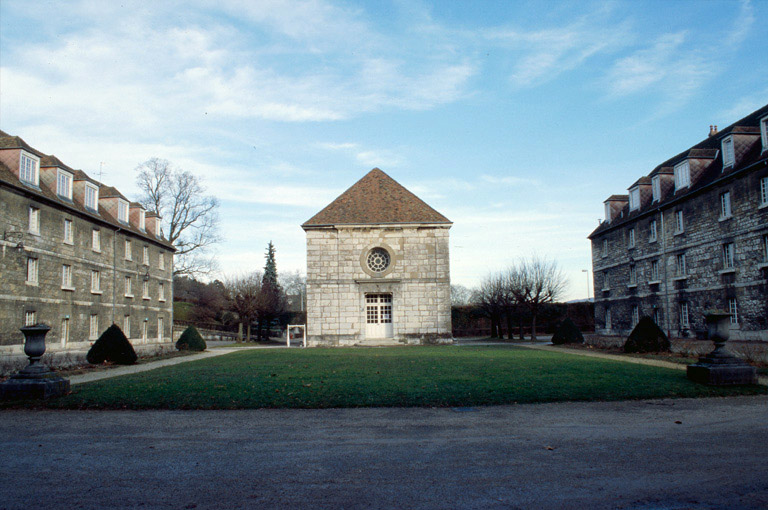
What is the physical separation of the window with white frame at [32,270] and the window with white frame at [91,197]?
5454 mm

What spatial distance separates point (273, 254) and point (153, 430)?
5333 centimetres

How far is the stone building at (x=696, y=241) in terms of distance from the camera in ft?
68.1

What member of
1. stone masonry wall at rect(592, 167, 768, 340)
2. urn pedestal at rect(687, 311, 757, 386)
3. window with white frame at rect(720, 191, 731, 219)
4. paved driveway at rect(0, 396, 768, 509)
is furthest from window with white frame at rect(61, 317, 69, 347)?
window with white frame at rect(720, 191, 731, 219)

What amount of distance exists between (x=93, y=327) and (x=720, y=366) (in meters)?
26.8

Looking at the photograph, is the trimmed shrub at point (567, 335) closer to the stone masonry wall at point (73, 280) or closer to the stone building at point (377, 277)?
the stone building at point (377, 277)

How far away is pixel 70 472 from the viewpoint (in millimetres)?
4969

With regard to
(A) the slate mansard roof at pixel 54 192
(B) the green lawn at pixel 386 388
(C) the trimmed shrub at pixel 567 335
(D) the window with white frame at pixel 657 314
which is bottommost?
(C) the trimmed shrub at pixel 567 335

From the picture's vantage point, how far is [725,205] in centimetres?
2277

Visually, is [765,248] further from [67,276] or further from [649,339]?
[67,276]

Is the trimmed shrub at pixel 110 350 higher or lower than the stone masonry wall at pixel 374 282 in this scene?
lower

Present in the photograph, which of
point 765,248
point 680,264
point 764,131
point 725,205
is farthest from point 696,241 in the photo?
point 764,131

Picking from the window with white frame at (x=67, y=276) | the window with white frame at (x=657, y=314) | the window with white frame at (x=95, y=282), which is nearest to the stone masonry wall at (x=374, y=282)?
the window with white frame at (x=95, y=282)

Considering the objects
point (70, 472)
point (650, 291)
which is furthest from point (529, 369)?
point (650, 291)

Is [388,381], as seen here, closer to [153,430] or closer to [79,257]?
[153,430]
